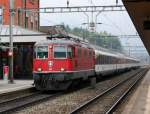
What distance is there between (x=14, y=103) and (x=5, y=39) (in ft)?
58.7

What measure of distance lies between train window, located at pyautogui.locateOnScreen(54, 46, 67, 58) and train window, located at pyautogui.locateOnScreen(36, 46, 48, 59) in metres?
0.53

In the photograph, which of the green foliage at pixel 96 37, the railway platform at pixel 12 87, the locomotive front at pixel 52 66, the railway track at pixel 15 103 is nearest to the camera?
the railway track at pixel 15 103

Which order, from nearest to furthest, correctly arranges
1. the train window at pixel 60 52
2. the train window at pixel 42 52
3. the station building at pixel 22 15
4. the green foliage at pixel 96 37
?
1. the train window at pixel 60 52
2. the train window at pixel 42 52
3. the station building at pixel 22 15
4. the green foliage at pixel 96 37

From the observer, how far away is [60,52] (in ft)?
81.1

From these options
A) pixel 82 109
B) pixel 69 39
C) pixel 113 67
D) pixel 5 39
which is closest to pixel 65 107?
pixel 82 109

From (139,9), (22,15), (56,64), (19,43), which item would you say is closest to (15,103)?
(56,64)

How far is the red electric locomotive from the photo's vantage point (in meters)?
24.0

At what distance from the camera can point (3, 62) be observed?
3891 centimetres

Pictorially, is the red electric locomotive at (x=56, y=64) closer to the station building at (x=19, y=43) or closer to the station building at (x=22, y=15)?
the station building at (x=19, y=43)

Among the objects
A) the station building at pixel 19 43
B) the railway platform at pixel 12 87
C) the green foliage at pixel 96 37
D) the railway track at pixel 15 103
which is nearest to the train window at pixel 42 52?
the railway platform at pixel 12 87

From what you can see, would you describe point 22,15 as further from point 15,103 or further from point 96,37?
point 15,103

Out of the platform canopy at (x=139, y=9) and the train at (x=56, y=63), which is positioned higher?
the platform canopy at (x=139, y=9)

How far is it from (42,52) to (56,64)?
1.21 m

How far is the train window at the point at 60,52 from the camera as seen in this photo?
2459 centimetres
